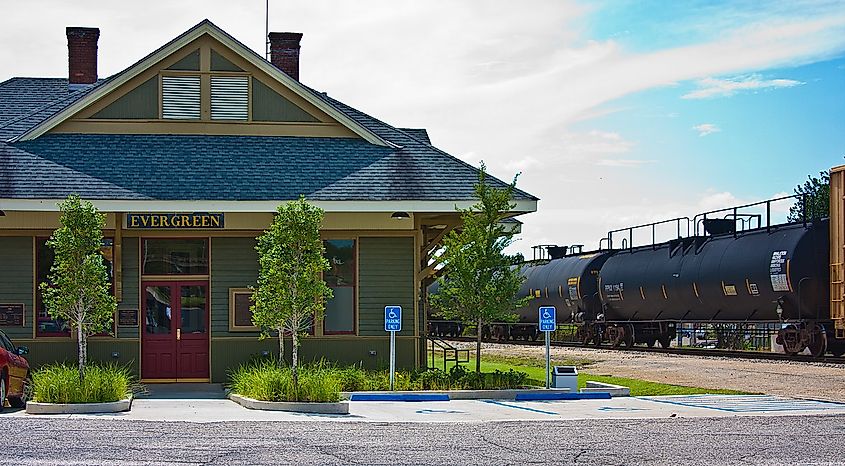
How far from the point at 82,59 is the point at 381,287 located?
10052 millimetres

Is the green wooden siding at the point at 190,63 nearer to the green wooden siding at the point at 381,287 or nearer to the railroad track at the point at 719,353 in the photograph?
the green wooden siding at the point at 381,287

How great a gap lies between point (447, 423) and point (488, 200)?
276 inches

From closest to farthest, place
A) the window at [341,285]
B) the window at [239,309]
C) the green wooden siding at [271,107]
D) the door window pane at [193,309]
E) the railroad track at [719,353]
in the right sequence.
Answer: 1. the window at [239,309]
2. the door window pane at [193,309]
3. the window at [341,285]
4. the green wooden siding at [271,107]
5. the railroad track at [719,353]

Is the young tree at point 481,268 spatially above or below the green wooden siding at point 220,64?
below

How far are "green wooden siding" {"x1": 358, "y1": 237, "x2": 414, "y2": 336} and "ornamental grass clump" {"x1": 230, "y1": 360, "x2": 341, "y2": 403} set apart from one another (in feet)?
9.96

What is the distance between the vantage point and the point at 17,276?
75.8 feet

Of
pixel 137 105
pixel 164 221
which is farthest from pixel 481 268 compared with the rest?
pixel 137 105

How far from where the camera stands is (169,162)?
2344cm

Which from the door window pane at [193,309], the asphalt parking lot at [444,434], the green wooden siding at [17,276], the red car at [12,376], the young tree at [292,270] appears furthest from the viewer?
the door window pane at [193,309]

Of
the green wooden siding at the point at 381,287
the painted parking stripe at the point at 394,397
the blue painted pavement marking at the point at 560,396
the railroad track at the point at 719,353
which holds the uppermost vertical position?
the green wooden siding at the point at 381,287

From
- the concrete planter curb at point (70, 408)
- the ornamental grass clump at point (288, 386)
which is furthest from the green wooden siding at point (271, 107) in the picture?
the concrete planter curb at point (70, 408)

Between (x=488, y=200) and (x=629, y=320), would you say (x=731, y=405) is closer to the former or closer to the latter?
(x=488, y=200)

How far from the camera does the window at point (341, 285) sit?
2406cm

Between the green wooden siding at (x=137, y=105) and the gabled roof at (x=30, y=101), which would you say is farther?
the gabled roof at (x=30, y=101)
